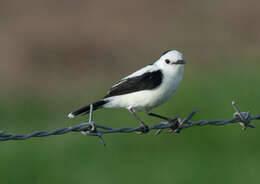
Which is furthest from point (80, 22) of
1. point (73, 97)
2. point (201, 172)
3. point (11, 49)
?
point (201, 172)

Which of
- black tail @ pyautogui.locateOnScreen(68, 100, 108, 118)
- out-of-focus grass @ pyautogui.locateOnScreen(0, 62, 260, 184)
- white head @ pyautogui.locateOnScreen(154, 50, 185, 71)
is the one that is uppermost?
white head @ pyautogui.locateOnScreen(154, 50, 185, 71)

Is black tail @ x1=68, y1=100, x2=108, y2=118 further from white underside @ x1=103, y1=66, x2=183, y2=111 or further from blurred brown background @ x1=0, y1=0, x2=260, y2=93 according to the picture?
blurred brown background @ x1=0, y1=0, x2=260, y2=93

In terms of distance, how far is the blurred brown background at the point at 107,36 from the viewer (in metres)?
18.3

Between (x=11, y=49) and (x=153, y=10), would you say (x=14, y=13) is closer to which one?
(x=11, y=49)

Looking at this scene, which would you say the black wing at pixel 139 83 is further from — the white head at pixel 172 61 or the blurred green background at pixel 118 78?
the blurred green background at pixel 118 78

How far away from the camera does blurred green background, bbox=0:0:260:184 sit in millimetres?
8625

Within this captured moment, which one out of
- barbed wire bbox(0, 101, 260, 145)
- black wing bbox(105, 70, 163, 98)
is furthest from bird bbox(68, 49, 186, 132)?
barbed wire bbox(0, 101, 260, 145)

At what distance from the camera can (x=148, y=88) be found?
632cm

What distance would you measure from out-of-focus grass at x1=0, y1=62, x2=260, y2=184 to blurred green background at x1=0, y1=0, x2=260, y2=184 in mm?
16

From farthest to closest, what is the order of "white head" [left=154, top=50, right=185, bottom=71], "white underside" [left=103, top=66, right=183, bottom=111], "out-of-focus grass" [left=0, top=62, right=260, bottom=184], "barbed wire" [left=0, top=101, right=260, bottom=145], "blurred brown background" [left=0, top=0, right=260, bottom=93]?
"blurred brown background" [left=0, top=0, right=260, bottom=93]
"out-of-focus grass" [left=0, top=62, right=260, bottom=184]
"white head" [left=154, top=50, right=185, bottom=71]
"white underside" [left=103, top=66, right=183, bottom=111]
"barbed wire" [left=0, top=101, right=260, bottom=145]

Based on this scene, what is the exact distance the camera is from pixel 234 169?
845 cm

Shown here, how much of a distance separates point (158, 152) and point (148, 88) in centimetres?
296

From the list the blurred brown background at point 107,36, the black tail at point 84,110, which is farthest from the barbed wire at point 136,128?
the blurred brown background at point 107,36

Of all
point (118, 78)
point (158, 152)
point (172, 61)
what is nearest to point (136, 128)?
point (172, 61)
